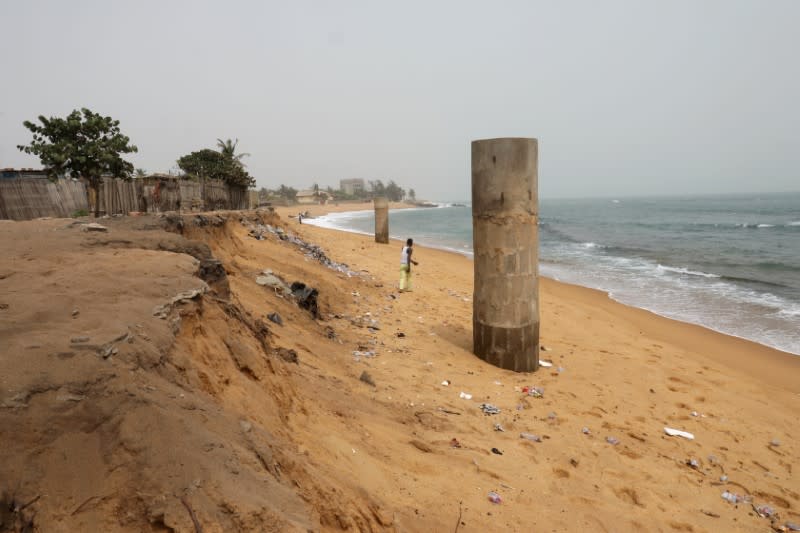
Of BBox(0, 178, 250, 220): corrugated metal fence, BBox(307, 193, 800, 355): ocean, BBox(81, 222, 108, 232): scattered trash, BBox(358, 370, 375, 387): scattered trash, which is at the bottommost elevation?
BBox(307, 193, 800, 355): ocean

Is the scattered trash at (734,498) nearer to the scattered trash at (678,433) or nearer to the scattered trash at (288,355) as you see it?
the scattered trash at (678,433)

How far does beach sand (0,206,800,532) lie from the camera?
78.8 inches

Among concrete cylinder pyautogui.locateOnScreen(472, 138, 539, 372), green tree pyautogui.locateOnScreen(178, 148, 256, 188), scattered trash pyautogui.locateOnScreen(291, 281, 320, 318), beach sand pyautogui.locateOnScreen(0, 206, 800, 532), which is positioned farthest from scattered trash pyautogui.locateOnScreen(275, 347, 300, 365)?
green tree pyautogui.locateOnScreen(178, 148, 256, 188)

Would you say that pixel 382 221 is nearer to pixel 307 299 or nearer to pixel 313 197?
pixel 307 299

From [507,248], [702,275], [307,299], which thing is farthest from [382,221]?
[507,248]

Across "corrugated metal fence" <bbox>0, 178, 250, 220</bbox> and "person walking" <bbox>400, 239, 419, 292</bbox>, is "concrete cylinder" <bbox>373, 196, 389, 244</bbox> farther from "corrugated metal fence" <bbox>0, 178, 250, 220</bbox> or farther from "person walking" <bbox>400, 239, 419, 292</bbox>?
"person walking" <bbox>400, 239, 419, 292</bbox>

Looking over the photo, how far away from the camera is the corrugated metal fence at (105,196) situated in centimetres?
1129

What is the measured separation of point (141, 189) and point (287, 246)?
16.4 ft

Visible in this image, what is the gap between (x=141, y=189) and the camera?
14414 millimetres

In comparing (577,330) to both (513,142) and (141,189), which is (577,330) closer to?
(513,142)

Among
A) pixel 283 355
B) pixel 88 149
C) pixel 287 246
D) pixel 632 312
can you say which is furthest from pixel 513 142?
pixel 88 149

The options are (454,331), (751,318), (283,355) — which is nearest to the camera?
(283,355)

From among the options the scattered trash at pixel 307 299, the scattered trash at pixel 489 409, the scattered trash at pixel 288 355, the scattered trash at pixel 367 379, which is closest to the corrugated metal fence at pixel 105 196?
the scattered trash at pixel 307 299

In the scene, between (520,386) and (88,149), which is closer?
(520,386)
